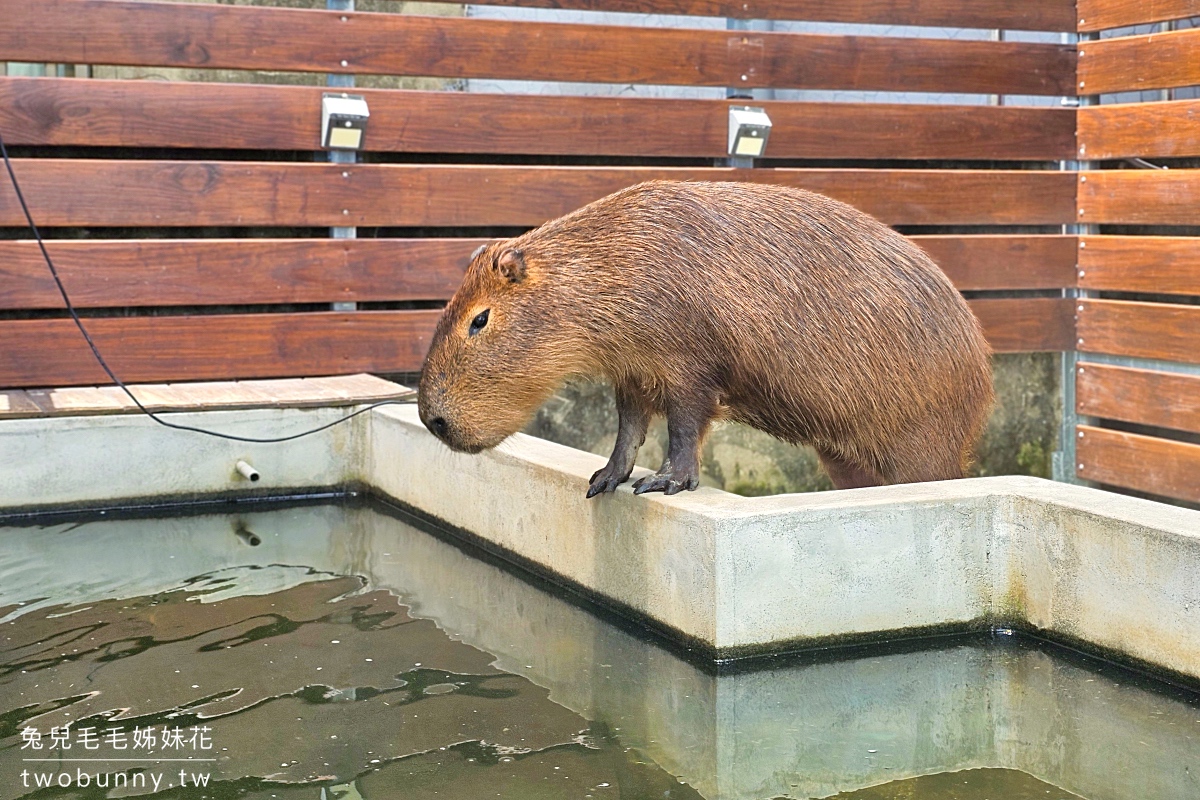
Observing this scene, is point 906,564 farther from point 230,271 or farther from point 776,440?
point 230,271

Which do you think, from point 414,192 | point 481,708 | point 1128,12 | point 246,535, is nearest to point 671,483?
point 481,708

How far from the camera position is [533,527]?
4254 millimetres

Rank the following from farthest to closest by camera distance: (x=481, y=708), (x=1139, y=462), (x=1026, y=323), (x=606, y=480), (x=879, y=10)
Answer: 1. (x=1026, y=323)
2. (x=879, y=10)
3. (x=1139, y=462)
4. (x=606, y=480)
5. (x=481, y=708)

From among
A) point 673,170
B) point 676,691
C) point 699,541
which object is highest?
point 673,170

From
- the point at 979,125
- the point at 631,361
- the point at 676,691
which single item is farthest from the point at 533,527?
the point at 979,125

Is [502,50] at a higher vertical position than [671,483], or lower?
higher

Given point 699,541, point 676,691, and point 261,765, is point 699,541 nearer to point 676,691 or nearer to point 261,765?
point 676,691

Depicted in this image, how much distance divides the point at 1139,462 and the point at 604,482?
3.52 m

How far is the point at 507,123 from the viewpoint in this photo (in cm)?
612

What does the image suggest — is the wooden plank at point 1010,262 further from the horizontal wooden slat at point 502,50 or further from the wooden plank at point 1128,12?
the wooden plank at point 1128,12

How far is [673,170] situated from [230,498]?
8.27 feet

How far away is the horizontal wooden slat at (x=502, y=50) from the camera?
18.1 ft

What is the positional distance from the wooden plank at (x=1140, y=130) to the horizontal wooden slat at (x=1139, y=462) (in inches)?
51.6

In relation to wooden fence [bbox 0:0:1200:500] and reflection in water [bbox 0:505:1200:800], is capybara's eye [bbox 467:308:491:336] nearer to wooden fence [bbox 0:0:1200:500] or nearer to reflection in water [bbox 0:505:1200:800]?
reflection in water [bbox 0:505:1200:800]
